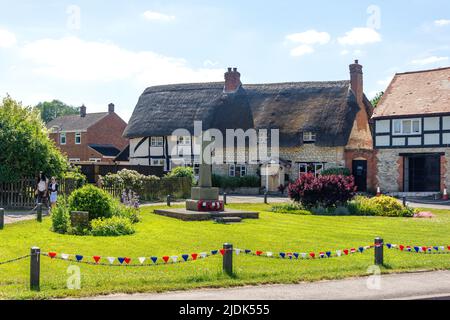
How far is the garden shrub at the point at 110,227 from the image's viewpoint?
59.9 ft

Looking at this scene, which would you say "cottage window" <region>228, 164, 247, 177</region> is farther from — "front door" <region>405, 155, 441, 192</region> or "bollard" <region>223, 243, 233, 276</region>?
"bollard" <region>223, 243, 233, 276</region>

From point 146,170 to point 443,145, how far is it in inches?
779

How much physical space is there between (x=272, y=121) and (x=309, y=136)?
3.59 metres

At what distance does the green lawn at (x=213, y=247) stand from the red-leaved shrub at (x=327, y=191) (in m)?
2.68

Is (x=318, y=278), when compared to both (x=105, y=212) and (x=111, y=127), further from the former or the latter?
(x=111, y=127)

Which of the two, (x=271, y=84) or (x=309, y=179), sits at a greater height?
(x=271, y=84)

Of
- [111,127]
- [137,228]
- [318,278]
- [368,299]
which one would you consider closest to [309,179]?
[137,228]

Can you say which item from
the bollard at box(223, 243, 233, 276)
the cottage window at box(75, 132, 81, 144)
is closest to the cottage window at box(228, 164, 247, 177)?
the cottage window at box(75, 132, 81, 144)

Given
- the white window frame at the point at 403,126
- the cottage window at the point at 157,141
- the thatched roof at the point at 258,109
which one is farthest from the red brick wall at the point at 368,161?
the cottage window at the point at 157,141

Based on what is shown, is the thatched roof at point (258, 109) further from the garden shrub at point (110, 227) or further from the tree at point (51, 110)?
the tree at point (51, 110)

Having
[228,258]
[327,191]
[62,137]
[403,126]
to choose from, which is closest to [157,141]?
[62,137]

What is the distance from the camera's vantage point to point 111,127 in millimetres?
66375

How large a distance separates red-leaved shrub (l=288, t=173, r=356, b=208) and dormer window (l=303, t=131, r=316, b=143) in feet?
56.4

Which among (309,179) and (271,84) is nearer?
(309,179)
